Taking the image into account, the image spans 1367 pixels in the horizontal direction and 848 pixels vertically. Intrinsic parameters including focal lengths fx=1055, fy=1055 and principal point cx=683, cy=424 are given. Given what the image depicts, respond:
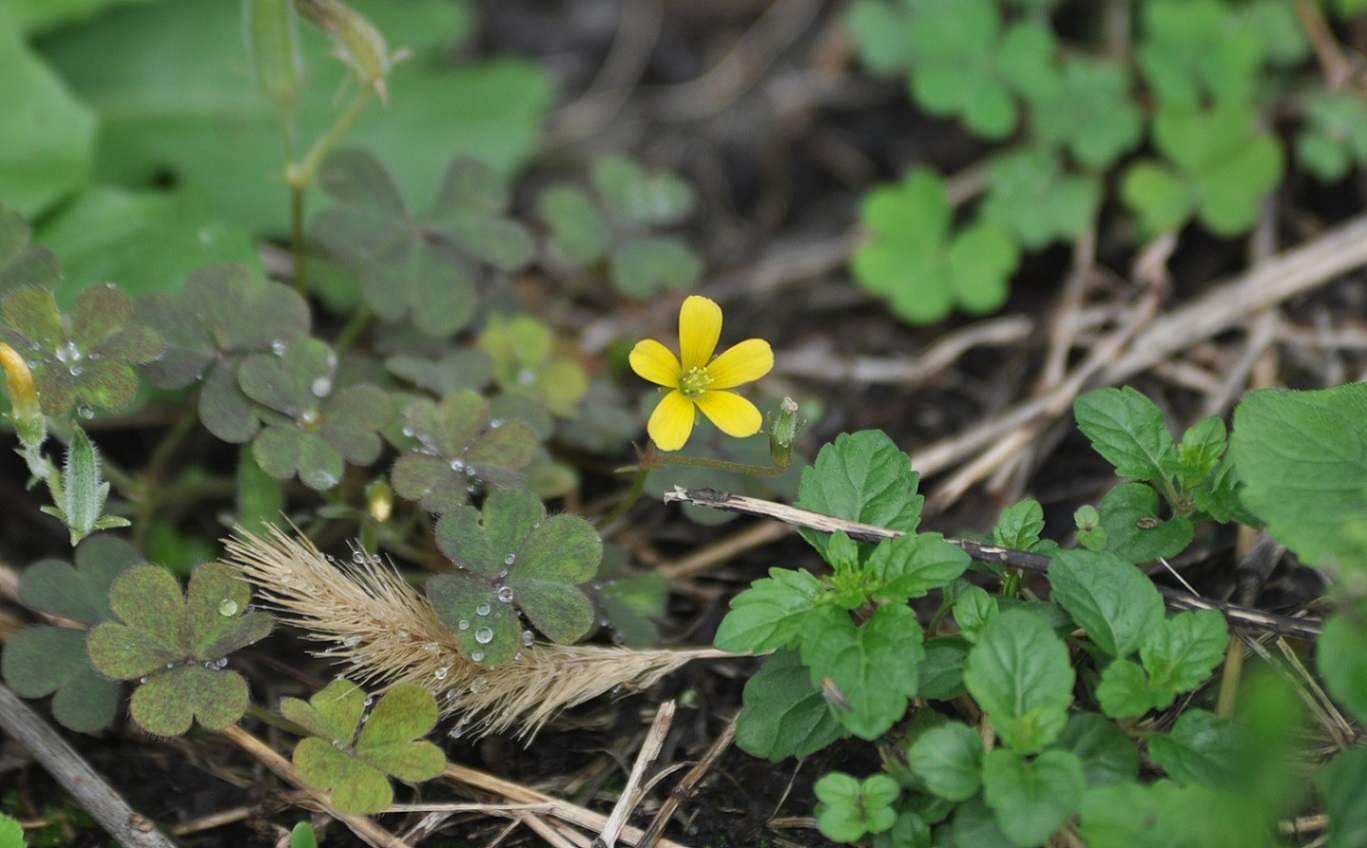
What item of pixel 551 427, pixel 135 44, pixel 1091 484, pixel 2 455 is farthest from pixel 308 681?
pixel 135 44

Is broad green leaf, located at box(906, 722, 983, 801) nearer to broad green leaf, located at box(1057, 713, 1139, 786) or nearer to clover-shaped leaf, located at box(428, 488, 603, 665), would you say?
broad green leaf, located at box(1057, 713, 1139, 786)

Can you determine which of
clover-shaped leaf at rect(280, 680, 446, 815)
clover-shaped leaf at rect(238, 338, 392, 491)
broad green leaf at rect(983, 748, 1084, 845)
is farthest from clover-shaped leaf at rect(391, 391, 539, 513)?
broad green leaf at rect(983, 748, 1084, 845)

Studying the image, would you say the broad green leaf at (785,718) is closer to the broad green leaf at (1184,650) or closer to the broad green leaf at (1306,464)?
the broad green leaf at (1184,650)

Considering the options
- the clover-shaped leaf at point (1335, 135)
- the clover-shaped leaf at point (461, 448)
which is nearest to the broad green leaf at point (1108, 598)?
the clover-shaped leaf at point (461, 448)

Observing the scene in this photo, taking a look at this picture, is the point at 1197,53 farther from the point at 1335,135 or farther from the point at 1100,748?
the point at 1100,748

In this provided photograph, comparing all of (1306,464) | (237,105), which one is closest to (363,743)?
(1306,464)

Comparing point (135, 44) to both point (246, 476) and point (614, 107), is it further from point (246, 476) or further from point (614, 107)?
point (246, 476)
